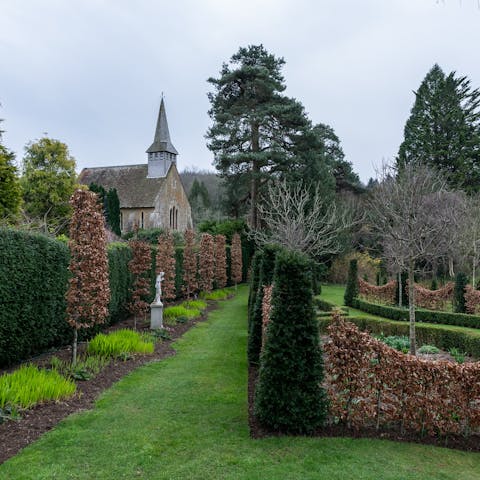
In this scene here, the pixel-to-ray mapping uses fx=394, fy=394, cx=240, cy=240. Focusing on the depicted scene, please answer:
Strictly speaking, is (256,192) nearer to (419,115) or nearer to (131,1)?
(419,115)

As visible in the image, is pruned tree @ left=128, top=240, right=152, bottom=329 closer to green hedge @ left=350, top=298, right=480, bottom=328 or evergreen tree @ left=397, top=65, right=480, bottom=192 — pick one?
green hedge @ left=350, top=298, right=480, bottom=328

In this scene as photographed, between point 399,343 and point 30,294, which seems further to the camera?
point 399,343

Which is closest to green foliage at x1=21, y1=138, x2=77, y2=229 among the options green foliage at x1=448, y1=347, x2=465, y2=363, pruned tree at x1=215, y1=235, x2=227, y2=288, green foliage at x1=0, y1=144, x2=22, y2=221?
pruned tree at x1=215, y1=235, x2=227, y2=288

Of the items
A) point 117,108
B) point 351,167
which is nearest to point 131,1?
point 117,108

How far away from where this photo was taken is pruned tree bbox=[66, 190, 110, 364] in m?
7.64

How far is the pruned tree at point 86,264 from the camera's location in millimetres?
7645

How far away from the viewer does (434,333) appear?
1008 cm

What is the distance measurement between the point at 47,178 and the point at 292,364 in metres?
22.2

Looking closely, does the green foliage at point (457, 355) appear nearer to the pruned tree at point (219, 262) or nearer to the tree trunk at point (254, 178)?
the pruned tree at point (219, 262)

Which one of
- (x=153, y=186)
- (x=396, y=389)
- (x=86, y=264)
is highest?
(x=153, y=186)

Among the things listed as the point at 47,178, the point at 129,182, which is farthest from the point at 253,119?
the point at 129,182

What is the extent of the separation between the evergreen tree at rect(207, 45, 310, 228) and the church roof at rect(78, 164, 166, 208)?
11.5 meters

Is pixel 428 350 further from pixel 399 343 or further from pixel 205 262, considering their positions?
pixel 205 262

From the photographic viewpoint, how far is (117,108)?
1280 cm
